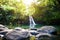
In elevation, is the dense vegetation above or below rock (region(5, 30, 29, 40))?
above

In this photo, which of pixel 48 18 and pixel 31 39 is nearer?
pixel 31 39

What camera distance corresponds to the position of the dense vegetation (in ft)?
70.3

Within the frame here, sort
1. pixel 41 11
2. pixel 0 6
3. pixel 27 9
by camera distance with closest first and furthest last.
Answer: pixel 0 6
pixel 41 11
pixel 27 9

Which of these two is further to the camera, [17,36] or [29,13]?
[29,13]

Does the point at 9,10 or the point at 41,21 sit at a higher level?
the point at 9,10

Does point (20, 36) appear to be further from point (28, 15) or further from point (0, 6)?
point (28, 15)

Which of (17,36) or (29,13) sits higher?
(29,13)

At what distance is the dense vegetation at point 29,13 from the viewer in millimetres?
21428

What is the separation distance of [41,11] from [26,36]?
13684mm

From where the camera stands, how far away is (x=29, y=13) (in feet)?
80.5

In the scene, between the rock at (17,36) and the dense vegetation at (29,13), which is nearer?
the rock at (17,36)

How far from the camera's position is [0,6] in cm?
1970

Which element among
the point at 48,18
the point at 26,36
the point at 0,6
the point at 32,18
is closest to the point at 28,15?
the point at 32,18

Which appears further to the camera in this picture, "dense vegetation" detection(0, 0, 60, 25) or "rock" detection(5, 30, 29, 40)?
"dense vegetation" detection(0, 0, 60, 25)
